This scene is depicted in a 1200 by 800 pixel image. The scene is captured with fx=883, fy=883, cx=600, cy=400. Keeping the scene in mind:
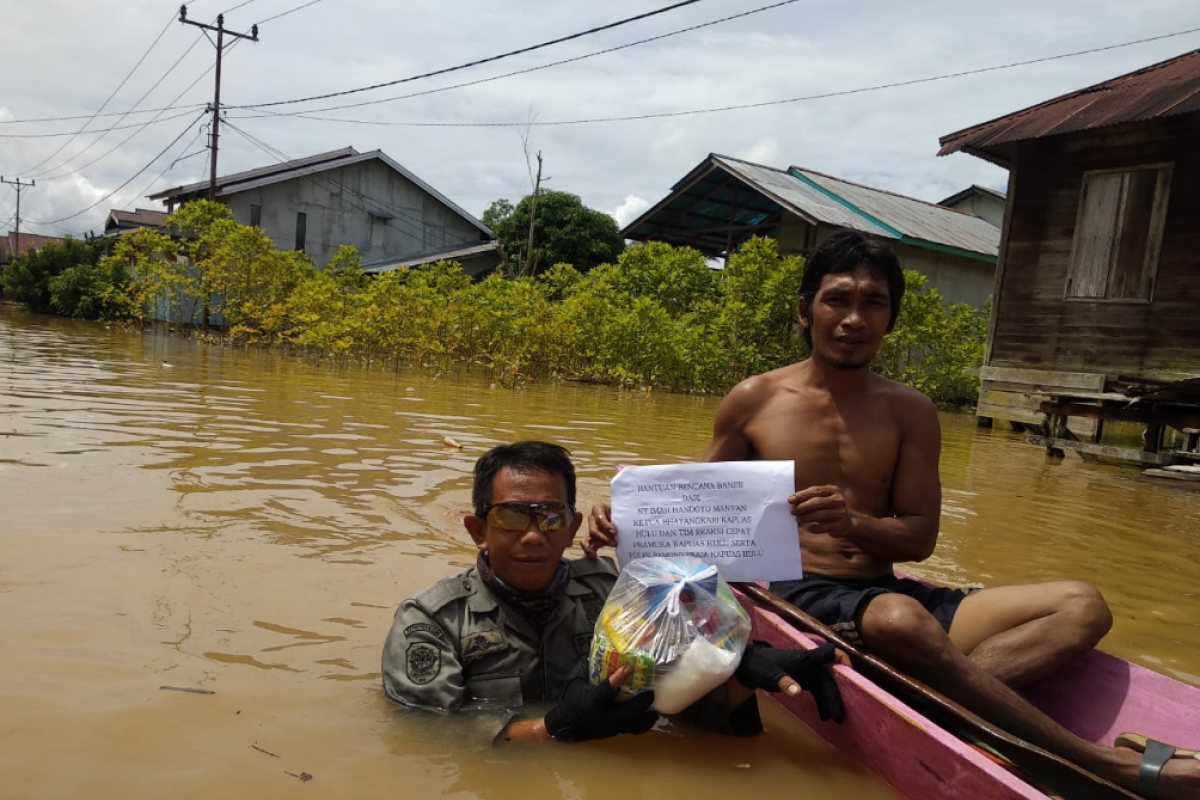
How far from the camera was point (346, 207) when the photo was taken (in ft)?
98.4

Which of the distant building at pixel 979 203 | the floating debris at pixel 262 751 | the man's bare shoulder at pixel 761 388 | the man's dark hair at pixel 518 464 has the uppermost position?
the distant building at pixel 979 203

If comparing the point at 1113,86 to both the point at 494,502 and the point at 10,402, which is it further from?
the point at 10,402

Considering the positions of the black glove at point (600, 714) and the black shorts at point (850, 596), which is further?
the black shorts at point (850, 596)

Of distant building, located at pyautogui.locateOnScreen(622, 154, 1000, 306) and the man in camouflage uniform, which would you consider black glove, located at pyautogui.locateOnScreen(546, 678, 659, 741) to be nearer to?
the man in camouflage uniform

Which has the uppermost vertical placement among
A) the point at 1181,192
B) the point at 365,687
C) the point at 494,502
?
the point at 1181,192

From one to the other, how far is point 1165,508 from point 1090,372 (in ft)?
15.1

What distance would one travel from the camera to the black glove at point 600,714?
2121 mm

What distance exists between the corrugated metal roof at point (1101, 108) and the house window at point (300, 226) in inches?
886

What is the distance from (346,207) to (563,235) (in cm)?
756

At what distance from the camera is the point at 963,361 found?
17516 mm

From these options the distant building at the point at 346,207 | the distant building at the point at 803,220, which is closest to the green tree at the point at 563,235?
the distant building at the point at 346,207

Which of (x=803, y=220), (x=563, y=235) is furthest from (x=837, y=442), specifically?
(x=563, y=235)

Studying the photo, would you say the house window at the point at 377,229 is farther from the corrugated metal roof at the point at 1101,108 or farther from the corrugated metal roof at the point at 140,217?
the corrugated metal roof at the point at 1101,108

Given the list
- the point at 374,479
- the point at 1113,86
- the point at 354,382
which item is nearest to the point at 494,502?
the point at 374,479
